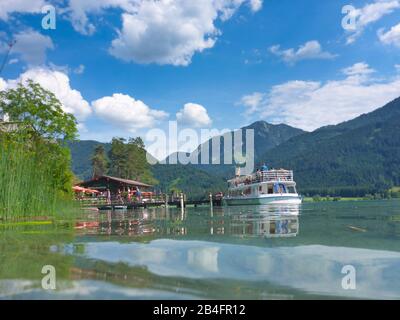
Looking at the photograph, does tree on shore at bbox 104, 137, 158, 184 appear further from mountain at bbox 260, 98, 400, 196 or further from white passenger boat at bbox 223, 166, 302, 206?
mountain at bbox 260, 98, 400, 196

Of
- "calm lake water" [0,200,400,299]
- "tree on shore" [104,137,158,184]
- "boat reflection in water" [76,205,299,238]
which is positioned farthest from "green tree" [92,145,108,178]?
"calm lake water" [0,200,400,299]

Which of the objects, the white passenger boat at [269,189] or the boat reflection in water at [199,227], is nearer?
the boat reflection in water at [199,227]

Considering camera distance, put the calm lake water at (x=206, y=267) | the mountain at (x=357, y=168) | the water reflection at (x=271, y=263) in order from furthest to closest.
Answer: the mountain at (x=357, y=168), the water reflection at (x=271, y=263), the calm lake water at (x=206, y=267)

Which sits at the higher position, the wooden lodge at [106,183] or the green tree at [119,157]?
the green tree at [119,157]

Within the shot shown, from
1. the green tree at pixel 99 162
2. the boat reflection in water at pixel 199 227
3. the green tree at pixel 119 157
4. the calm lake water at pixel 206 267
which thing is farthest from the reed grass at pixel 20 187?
the green tree at pixel 99 162

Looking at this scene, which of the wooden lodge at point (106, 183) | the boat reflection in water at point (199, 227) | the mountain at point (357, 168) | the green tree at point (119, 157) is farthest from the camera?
the mountain at point (357, 168)

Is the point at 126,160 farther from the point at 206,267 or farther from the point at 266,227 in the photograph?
the point at 206,267

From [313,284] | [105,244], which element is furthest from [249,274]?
[105,244]

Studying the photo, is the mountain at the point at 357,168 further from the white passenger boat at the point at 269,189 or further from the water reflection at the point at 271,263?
the water reflection at the point at 271,263

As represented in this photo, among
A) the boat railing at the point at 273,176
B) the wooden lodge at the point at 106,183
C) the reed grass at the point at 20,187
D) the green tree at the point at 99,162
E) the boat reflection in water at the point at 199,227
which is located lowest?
the boat reflection in water at the point at 199,227

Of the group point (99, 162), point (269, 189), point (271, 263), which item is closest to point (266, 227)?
point (271, 263)

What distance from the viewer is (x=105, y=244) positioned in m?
9.20

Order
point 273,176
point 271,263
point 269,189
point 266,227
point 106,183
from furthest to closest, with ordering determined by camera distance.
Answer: point 106,183, point 273,176, point 269,189, point 266,227, point 271,263
